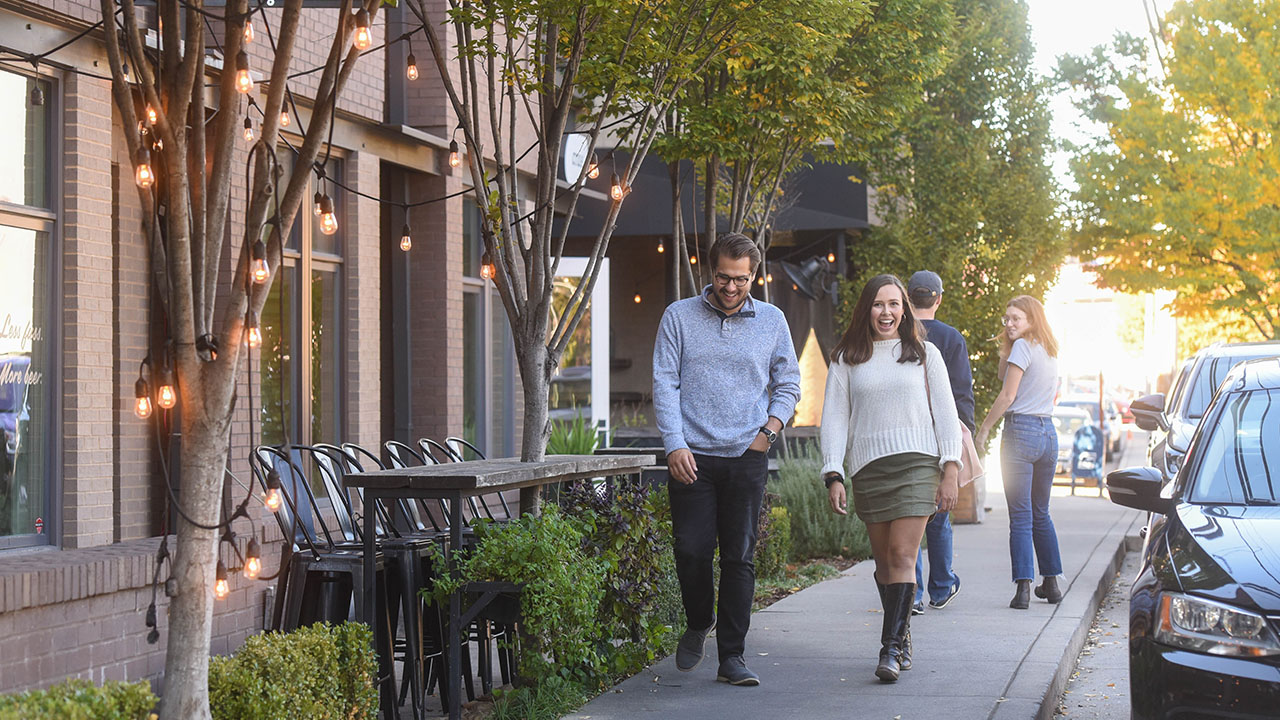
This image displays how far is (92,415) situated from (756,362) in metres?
3.52

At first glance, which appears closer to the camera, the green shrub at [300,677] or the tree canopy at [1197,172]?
the green shrub at [300,677]

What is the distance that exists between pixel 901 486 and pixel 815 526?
5.88m

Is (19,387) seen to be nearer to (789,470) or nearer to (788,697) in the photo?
(788,697)

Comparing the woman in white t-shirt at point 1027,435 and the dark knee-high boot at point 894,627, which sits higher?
the woman in white t-shirt at point 1027,435

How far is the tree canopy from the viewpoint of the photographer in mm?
22609

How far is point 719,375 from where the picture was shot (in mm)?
6324

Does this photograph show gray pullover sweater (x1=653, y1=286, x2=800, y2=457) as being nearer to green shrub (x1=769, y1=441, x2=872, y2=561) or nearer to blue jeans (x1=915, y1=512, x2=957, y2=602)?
blue jeans (x1=915, y1=512, x2=957, y2=602)

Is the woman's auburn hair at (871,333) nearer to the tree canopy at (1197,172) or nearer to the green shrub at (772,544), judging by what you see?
the green shrub at (772,544)

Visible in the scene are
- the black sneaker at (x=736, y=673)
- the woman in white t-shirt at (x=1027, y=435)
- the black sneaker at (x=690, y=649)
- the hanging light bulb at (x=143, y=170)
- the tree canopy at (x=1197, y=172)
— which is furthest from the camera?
the tree canopy at (x=1197, y=172)

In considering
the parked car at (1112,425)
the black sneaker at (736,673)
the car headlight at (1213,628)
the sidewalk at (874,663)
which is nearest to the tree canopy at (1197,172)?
the parked car at (1112,425)

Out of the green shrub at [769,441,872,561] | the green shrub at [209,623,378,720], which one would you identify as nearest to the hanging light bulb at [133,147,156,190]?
the green shrub at [209,623,378,720]

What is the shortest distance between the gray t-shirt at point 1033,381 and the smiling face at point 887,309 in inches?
100

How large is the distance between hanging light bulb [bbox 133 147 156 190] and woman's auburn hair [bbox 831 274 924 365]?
3261 mm

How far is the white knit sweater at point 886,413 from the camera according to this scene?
642 cm
